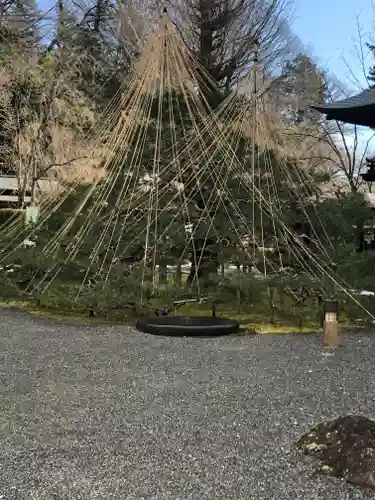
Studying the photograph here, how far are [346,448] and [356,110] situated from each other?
438 cm

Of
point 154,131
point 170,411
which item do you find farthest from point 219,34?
point 170,411

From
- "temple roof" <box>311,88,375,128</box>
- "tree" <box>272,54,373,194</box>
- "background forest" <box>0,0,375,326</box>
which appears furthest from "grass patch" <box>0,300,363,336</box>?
"tree" <box>272,54,373,194</box>

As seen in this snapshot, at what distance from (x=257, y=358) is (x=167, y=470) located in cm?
223

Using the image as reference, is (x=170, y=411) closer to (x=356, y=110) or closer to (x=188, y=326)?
(x=188, y=326)

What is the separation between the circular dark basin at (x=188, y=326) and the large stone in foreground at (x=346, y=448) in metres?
2.73

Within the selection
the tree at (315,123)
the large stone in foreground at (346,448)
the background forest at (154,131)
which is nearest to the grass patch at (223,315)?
the background forest at (154,131)

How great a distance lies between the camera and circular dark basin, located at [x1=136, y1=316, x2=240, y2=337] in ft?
17.7

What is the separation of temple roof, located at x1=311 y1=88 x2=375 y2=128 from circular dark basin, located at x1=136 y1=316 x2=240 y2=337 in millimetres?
2513

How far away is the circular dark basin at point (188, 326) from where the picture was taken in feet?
17.7

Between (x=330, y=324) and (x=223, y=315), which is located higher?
(x=330, y=324)

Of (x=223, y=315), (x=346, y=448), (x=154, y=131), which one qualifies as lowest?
(x=223, y=315)

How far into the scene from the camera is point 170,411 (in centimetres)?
319

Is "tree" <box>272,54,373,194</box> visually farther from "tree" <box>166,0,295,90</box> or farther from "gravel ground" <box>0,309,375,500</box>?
"gravel ground" <box>0,309,375,500</box>

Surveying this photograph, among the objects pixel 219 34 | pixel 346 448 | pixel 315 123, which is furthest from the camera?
pixel 315 123
